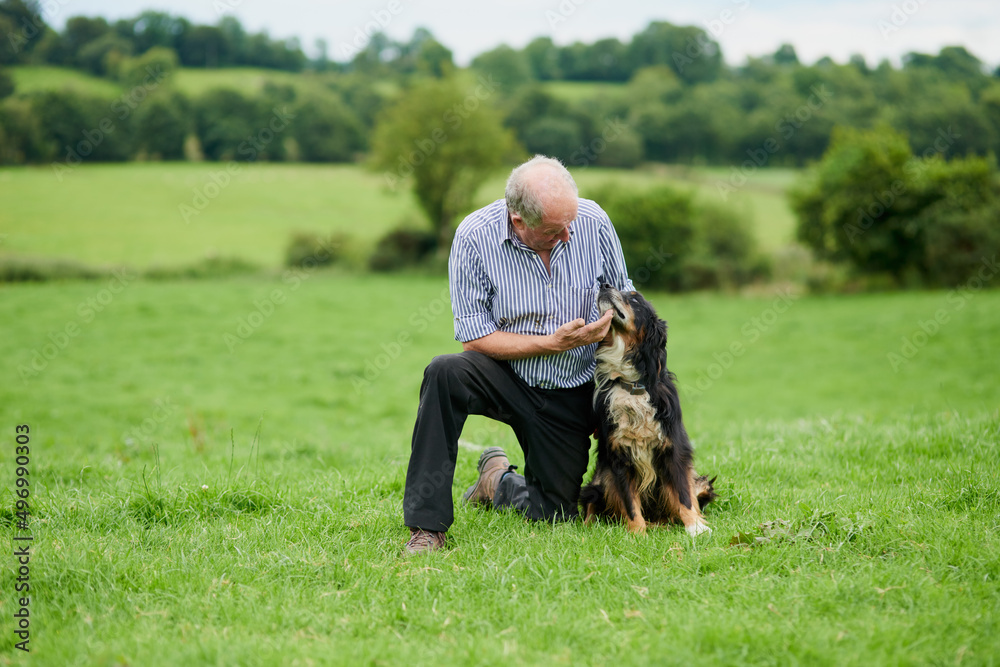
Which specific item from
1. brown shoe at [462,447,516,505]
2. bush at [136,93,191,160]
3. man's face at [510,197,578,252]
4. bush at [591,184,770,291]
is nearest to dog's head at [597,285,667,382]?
man's face at [510,197,578,252]

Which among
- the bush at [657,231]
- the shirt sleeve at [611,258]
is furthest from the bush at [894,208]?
the shirt sleeve at [611,258]

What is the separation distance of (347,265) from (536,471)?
30.1 metres

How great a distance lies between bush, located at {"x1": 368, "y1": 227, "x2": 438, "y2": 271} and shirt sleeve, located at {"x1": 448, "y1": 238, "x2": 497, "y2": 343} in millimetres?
29854

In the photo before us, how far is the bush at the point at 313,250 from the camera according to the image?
32.1 meters

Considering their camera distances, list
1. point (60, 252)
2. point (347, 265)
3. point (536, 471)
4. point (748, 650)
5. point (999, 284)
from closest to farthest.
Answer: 1. point (748, 650)
2. point (536, 471)
3. point (999, 284)
4. point (60, 252)
5. point (347, 265)

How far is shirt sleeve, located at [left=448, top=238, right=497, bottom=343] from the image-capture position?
3994mm

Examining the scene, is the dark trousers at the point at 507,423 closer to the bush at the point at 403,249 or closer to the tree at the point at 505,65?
the bush at the point at 403,249

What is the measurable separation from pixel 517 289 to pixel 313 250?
30.0 m

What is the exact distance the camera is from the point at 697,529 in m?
3.74

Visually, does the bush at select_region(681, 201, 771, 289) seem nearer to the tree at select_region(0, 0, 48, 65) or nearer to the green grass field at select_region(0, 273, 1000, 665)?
the tree at select_region(0, 0, 48, 65)

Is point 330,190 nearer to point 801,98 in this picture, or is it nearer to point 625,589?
point 801,98

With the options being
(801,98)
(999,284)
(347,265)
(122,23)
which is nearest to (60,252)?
(347,265)

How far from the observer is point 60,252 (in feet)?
89.0

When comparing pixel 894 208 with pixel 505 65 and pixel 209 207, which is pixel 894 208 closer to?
pixel 209 207
